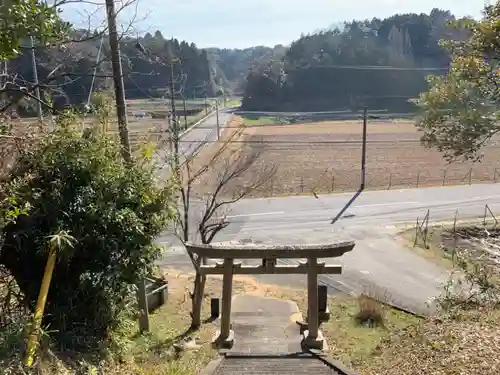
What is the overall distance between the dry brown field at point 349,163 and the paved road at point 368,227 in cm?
217

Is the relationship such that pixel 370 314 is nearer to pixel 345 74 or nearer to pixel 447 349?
pixel 447 349

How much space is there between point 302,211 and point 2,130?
53.0ft

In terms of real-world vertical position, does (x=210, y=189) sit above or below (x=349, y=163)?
below

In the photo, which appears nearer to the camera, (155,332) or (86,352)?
(86,352)

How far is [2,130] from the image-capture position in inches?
202

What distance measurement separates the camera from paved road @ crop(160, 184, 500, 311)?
13094 millimetres

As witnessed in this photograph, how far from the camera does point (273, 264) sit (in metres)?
7.41

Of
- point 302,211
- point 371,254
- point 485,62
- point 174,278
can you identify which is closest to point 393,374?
point 485,62

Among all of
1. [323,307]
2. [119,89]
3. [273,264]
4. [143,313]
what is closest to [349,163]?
[323,307]

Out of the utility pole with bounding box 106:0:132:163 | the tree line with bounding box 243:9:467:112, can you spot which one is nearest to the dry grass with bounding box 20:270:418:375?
the utility pole with bounding box 106:0:132:163

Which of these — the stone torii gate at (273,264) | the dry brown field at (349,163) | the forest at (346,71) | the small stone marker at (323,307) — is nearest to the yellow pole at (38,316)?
the stone torii gate at (273,264)

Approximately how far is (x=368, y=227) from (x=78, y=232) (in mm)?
14529

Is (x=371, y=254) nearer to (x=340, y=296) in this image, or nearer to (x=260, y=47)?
(x=340, y=296)

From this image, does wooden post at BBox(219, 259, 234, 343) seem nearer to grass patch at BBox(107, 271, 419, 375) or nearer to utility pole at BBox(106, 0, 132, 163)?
grass patch at BBox(107, 271, 419, 375)
